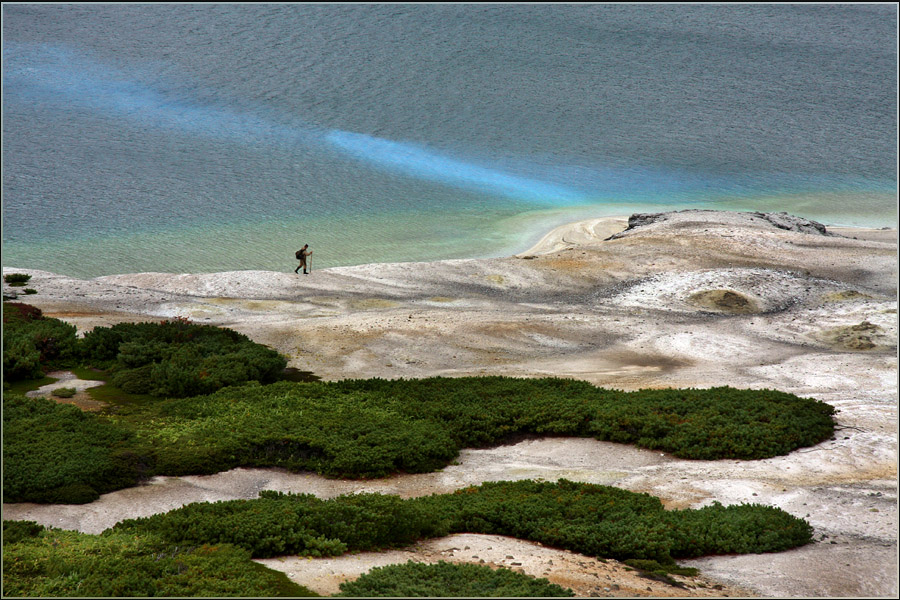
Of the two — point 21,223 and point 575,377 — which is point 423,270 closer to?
point 575,377

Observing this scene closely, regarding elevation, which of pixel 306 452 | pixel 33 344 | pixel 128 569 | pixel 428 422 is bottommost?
pixel 128 569

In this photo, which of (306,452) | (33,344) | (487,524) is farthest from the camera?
(33,344)

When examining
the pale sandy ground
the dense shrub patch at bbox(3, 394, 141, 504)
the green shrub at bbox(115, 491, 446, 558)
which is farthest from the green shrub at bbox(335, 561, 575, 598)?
the dense shrub patch at bbox(3, 394, 141, 504)

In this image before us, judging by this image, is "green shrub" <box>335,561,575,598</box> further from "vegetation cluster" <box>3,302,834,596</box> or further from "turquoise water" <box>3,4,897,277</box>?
"turquoise water" <box>3,4,897,277</box>

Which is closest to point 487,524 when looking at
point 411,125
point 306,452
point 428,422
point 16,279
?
point 306,452

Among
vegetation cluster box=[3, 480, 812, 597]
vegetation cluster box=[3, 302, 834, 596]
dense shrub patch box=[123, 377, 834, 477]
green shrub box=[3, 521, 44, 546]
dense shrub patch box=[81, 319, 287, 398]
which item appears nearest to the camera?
vegetation cluster box=[3, 480, 812, 597]

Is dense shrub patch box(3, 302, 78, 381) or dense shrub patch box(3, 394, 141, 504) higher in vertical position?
dense shrub patch box(3, 302, 78, 381)

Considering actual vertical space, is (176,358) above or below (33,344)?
below

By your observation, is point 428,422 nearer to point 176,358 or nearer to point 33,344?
point 176,358
